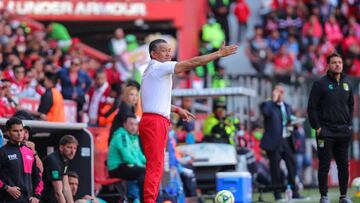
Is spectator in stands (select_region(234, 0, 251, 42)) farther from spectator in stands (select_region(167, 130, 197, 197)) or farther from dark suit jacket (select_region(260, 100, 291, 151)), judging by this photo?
spectator in stands (select_region(167, 130, 197, 197))

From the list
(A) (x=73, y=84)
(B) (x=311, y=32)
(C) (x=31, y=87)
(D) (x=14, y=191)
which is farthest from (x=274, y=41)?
(D) (x=14, y=191)

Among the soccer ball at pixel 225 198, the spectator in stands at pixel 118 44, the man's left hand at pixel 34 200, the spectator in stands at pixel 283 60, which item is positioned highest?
the spectator in stands at pixel 118 44

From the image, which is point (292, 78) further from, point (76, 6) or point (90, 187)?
point (90, 187)

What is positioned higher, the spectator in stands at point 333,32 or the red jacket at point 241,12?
the red jacket at point 241,12

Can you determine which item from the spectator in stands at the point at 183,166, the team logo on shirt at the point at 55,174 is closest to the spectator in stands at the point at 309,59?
the spectator in stands at the point at 183,166

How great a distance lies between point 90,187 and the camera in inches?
635

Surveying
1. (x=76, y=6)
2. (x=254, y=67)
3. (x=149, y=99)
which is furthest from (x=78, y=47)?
(x=149, y=99)

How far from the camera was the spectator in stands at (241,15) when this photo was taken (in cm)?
3130

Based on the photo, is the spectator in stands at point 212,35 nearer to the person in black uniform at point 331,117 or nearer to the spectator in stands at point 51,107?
the spectator in stands at point 51,107

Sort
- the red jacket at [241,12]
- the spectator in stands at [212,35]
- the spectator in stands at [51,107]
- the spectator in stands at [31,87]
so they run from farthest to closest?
1. the red jacket at [241,12]
2. the spectator in stands at [212,35]
3. the spectator in stands at [31,87]
4. the spectator in stands at [51,107]

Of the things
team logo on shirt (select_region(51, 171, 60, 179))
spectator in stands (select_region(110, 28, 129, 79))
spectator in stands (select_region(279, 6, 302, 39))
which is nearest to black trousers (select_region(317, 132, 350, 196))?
team logo on shirt (select_region(51, 171, 60, 179))

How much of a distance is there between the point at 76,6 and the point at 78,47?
15.6 ft

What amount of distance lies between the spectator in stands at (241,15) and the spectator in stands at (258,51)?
62cm

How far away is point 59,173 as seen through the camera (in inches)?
581
